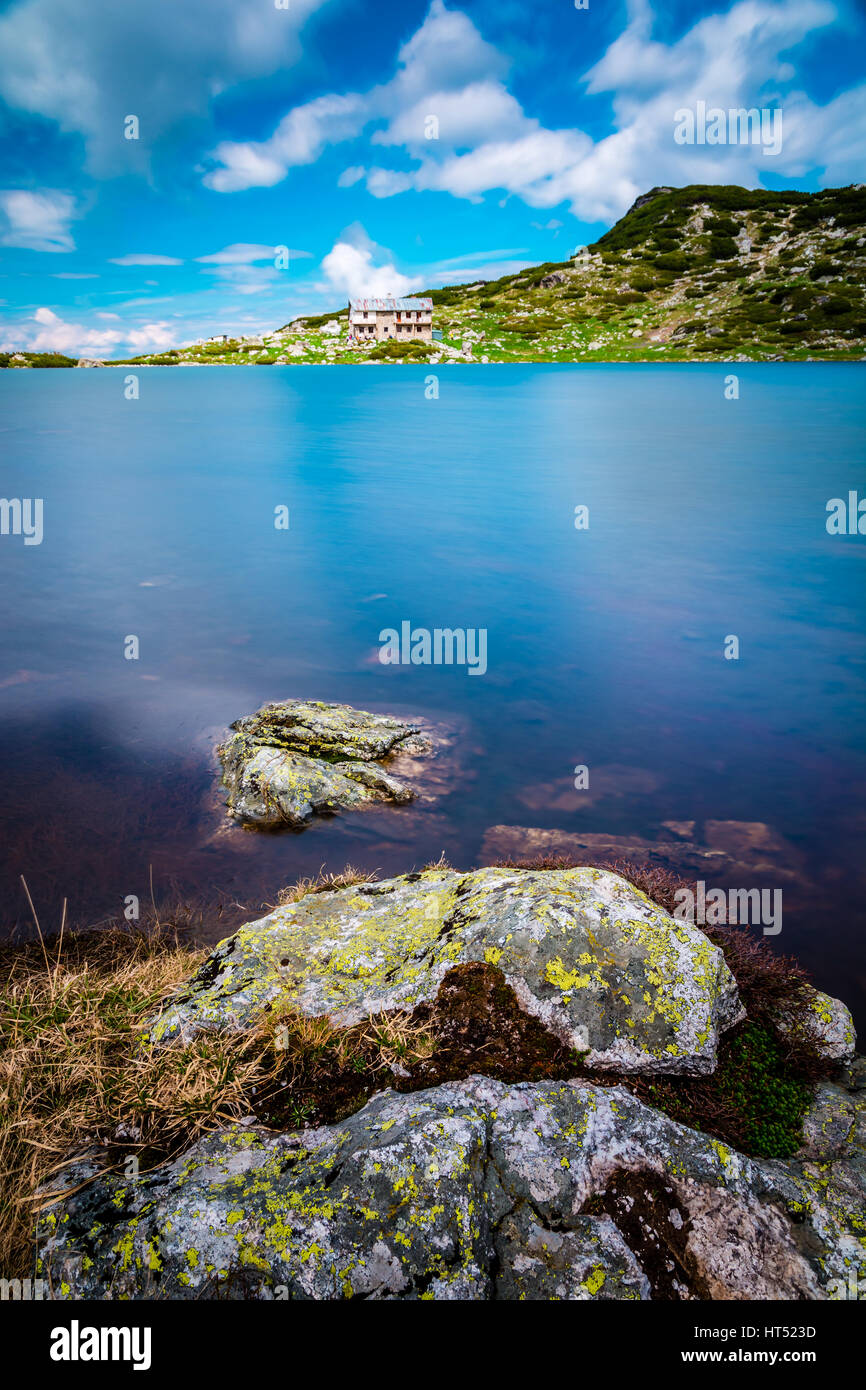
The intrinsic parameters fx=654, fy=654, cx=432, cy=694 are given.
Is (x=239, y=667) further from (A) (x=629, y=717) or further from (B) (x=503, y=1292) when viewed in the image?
(B) (x=503, y=1292)

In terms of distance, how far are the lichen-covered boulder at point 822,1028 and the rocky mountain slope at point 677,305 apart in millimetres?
130141

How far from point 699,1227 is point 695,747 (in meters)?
10.5

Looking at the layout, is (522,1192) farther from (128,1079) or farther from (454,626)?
(454,626)

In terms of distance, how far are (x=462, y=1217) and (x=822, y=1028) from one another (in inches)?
151

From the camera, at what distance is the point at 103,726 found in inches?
555

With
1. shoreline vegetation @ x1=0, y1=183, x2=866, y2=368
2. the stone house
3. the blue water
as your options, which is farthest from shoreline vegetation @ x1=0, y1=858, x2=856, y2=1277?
the stone house

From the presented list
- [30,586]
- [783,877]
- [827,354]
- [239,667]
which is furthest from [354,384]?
[783,877]

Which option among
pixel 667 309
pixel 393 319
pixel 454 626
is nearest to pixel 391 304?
pixel 393 319

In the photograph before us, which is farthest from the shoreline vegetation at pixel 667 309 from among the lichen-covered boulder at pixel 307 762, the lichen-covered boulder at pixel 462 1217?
the lichen-covered boulder at pixel 462 1217

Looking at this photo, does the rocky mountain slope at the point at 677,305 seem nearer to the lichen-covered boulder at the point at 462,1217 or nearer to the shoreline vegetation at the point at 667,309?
the shoreline vegetation at the point at 667,309

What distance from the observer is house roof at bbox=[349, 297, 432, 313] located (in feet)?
504

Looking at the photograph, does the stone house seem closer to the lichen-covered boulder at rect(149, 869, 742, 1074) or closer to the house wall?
the house wall

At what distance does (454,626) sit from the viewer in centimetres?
2047

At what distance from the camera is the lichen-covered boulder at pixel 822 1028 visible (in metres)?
5.48
